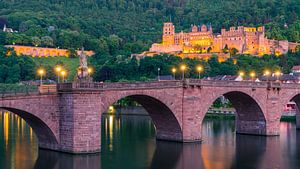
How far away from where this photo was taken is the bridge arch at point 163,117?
168 feet

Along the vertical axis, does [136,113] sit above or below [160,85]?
below

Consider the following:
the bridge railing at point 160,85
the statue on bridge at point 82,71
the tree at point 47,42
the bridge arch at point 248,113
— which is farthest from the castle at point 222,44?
the statue on bridge at point 82,71

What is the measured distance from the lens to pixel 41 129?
44844mm

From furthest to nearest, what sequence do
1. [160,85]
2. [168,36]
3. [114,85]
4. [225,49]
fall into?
[168,36] → [225,49] → [160,85] → [114,85]

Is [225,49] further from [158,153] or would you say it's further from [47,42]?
[158,153]

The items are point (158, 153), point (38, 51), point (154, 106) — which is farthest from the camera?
point (38, 51)

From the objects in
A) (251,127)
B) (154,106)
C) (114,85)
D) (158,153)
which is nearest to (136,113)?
(251,127)

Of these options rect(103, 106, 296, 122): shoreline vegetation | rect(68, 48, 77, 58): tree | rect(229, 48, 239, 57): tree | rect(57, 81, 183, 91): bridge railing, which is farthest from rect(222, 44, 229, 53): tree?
rect(57, 81, 183, 91): bridge railing

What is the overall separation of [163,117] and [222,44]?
11954cm

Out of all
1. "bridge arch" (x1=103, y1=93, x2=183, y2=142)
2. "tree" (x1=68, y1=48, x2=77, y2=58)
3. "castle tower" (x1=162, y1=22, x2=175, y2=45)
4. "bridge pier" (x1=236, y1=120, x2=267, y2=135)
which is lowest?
"bridge pier" (x1=236, y1=120, x2=267, y2=135)

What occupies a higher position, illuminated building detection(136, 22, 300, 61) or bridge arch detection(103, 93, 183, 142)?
illuminated building detection(136, 22, 300, 61)

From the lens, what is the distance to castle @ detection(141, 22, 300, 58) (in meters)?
163

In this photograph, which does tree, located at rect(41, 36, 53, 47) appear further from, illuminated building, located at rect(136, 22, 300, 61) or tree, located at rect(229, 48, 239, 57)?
tree, located at rect(229, 48, 239, 57)

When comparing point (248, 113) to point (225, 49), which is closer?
point (248, 113)
